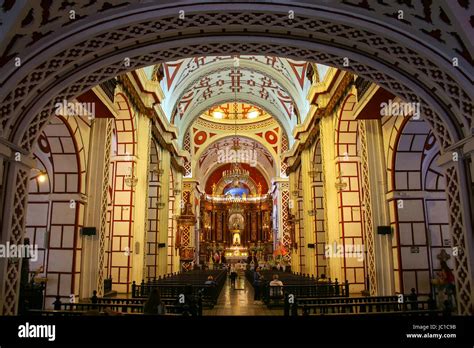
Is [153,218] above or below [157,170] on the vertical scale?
below

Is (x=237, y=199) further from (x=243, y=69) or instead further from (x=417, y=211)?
(x=417, y=211)

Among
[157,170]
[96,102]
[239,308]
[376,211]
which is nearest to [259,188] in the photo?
[157,170]

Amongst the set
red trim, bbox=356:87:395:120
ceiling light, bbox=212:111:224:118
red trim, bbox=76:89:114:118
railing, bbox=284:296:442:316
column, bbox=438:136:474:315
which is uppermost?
ceiling light, bbox=212:111:224:118

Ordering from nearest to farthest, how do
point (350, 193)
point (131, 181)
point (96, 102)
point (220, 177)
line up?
point (96, 102)
point (131, 181)
point (350, 193)
point (220, 177)

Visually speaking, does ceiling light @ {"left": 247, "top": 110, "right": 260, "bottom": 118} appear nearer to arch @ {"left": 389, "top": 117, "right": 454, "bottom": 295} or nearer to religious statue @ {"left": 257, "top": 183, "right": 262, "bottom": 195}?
religious statue @ {"left": 257, "top": 183, "right": 262, "bottom": 195}

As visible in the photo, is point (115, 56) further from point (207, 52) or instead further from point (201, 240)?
point (201, 240)

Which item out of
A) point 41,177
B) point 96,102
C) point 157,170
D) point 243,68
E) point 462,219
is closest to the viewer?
point 462,219

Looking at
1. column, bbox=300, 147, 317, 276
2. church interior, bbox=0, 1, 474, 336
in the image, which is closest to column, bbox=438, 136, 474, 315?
church interior, bbox=0, 1, 474, 336

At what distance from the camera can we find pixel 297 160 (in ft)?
72.4

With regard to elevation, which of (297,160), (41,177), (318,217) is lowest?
(318,217)

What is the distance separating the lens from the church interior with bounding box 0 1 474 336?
6234 millimetres

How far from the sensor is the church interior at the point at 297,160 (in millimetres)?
6234

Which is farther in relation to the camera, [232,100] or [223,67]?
[232,100]

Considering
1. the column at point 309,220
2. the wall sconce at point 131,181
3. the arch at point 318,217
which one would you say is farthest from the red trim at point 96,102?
the column at point 309,220
